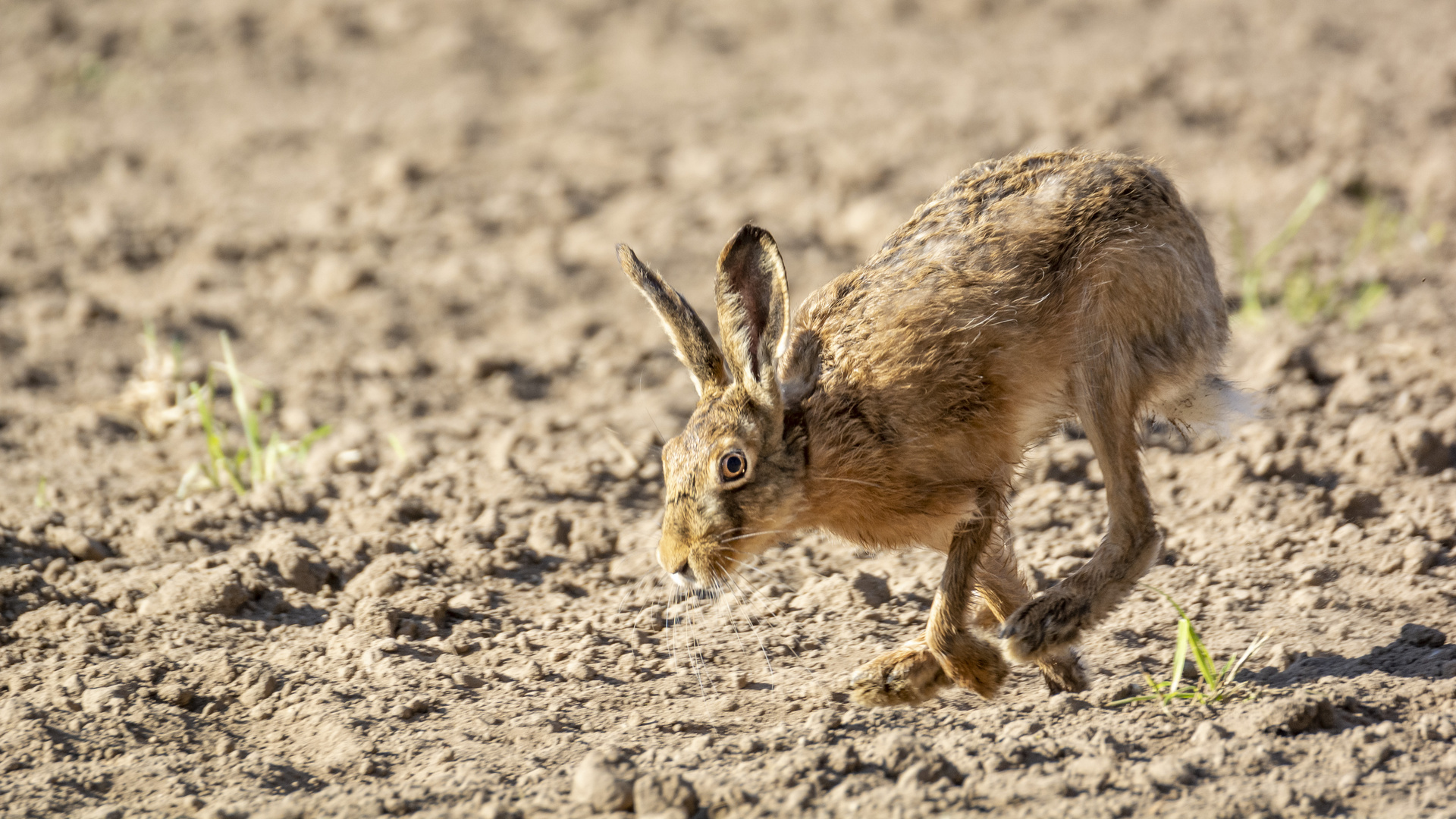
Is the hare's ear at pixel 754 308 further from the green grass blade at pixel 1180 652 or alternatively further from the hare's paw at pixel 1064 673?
the green grass blade at pixel 1180 652

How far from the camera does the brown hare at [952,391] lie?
402 centimetres

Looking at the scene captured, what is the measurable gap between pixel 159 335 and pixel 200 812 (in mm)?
4526

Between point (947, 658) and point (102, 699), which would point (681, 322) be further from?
point (102, 699)

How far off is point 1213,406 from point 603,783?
8.93 ft

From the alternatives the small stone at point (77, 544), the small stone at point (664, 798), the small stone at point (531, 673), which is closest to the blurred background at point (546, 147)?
the small stone at point (77, 544)

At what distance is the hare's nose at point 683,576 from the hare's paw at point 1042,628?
944mm

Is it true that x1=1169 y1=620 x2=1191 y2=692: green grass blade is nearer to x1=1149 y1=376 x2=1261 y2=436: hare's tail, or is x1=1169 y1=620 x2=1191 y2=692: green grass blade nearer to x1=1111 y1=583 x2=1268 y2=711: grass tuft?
x1=1111 y1=583 x2=1268 y2=711: grass tuft

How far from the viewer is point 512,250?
829cm

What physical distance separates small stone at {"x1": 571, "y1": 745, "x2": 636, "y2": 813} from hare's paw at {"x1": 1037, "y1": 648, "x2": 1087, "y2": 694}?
4.65ft

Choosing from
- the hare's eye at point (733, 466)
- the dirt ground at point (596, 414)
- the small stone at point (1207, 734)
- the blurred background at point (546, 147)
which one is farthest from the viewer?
the blurred background at point (546, 147)

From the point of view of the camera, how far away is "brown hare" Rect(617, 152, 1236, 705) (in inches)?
158

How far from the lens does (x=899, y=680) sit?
404cm

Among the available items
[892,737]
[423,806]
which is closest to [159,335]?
[423,806]

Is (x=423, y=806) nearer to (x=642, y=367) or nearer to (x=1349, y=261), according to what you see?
(x=642, y=367)
